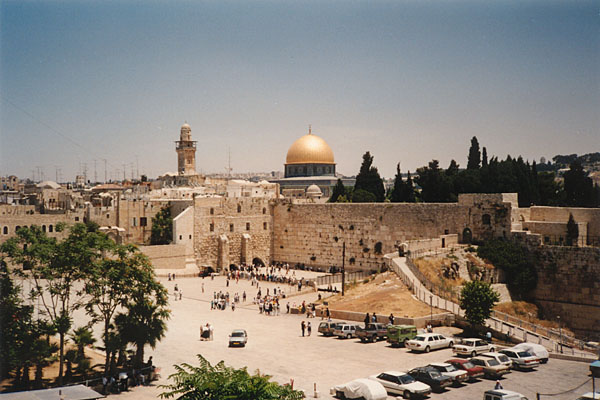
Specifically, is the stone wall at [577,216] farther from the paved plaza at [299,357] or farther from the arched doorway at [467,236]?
the paved plaza at [299,357]

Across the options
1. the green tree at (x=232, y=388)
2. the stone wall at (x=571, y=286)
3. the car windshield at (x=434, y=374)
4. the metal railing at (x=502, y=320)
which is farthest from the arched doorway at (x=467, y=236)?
the green tree at (x=232, y=388)

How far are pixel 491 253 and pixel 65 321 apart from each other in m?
26.3

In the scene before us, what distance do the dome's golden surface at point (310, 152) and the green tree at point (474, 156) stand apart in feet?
101

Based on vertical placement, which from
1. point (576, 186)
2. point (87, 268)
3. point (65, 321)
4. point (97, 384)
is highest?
point (576, 186)

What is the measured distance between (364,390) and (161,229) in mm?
34238

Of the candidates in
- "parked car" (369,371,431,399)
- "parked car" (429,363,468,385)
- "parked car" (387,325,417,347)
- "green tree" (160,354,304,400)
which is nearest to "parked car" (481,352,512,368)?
"parked car" (429,363,468,385)

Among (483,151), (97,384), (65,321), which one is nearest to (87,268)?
(65,321)

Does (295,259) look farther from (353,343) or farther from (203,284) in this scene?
(353,343)

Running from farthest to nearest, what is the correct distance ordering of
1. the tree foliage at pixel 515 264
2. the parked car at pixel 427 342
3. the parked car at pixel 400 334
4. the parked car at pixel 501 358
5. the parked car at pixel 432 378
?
the tree foliage at pixel 515 264
the parked car at pixel 400 334
the parked car at pixel 427 342
the parked car at pixel 501 358
the parked car at pixel 432 378

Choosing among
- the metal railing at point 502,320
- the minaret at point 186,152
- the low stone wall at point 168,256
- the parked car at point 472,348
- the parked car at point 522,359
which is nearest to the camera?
the parked car at point 522,359

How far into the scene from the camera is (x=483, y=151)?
55281mm

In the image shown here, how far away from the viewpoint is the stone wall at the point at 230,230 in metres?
46.2

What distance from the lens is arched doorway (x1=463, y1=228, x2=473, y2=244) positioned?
3884 cm

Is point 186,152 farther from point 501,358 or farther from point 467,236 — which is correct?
point 501,358
